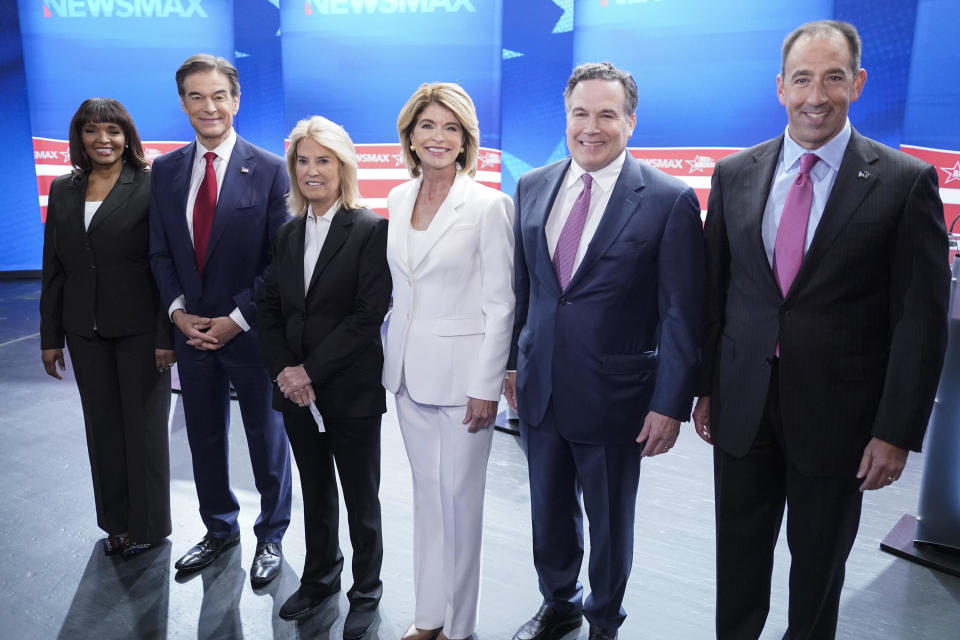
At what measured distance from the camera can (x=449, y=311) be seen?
2156mm

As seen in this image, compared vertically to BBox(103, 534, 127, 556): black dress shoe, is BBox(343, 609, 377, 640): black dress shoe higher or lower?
higher

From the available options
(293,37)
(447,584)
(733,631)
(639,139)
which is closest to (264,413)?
(447,584)

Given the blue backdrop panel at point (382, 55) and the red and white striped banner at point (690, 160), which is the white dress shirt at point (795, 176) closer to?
the red and white striped banner at point (690, 160)

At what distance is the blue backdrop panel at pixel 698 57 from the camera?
480cm

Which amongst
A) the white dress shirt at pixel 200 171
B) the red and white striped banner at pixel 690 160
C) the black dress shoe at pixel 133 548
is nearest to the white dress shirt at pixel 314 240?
the white dress shirt at pixel 200 171

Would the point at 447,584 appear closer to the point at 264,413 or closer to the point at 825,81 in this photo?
the point at 264,413

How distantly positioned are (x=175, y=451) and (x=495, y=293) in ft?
9.02

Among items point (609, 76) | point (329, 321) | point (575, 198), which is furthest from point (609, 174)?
point (329, 321)

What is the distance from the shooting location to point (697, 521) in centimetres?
331

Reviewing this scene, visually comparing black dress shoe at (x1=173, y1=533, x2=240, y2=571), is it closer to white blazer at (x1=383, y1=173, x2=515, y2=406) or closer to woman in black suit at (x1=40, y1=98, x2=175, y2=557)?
woman in black suit at (x1=40, y1=98, x2=175, y2=557)

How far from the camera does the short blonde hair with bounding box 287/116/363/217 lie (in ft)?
7.43

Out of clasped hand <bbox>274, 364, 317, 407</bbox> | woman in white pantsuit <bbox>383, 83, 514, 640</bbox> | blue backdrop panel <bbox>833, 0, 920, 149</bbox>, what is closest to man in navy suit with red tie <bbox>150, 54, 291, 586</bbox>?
clasped hand <bbox>274, 364, 317, 407</bbox>

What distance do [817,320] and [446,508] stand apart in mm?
1195

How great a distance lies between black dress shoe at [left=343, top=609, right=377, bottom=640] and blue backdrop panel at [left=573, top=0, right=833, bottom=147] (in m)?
3.86
